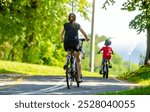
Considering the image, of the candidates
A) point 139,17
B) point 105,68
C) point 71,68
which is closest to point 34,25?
point 139,17

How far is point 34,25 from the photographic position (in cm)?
5984

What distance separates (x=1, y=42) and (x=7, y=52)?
10743 mm

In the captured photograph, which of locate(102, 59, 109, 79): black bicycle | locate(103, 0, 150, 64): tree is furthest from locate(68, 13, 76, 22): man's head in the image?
locate(103, 0, 150, 64): tree

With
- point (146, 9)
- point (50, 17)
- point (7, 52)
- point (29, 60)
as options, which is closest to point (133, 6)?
point (146, 9)

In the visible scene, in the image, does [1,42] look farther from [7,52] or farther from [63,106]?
[63,106]

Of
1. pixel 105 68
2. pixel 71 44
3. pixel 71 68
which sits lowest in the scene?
pixel 105 68

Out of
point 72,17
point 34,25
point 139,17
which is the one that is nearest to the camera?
point 72,17

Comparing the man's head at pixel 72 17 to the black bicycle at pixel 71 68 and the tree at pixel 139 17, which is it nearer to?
the black bicycle at pixel 71 68

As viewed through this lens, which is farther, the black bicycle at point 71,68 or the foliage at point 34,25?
the foliage at point 34,25

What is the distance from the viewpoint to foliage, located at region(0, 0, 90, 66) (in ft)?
183

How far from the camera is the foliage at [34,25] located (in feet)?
183

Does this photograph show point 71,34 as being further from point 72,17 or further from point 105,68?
point 105,68

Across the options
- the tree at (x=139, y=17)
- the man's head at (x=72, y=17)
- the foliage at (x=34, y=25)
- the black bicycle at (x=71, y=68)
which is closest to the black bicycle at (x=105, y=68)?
the tree at (x=139, y=17)

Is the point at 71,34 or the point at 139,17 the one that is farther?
the point at 139,17
